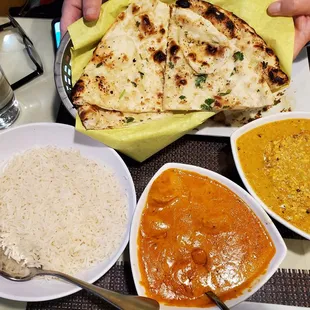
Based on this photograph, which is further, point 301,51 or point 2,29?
point 2,29

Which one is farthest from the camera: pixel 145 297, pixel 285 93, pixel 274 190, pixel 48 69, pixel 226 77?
pixel 48 69

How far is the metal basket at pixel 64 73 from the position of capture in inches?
73.7

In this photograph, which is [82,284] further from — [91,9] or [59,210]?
[91,9]

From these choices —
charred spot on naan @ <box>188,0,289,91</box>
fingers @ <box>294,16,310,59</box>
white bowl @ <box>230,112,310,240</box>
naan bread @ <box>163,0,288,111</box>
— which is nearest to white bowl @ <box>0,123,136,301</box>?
naan bread @ <box>163,0,288,111</box>

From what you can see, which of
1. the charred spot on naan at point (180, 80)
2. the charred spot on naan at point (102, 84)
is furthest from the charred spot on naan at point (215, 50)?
the charred spot on naan at point (102, 84)

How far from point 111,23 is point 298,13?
964 millimetres

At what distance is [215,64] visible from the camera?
6.28 ft

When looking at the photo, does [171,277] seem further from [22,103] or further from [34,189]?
[22,103]

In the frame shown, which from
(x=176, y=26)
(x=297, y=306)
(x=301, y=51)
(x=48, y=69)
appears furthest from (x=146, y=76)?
(x=297, y=306)

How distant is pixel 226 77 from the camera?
1898 mm

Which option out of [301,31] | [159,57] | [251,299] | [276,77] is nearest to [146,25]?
[159,57]

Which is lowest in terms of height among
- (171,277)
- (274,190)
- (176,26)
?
(171,277)

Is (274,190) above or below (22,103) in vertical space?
below

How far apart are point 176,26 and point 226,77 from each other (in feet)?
1.24
